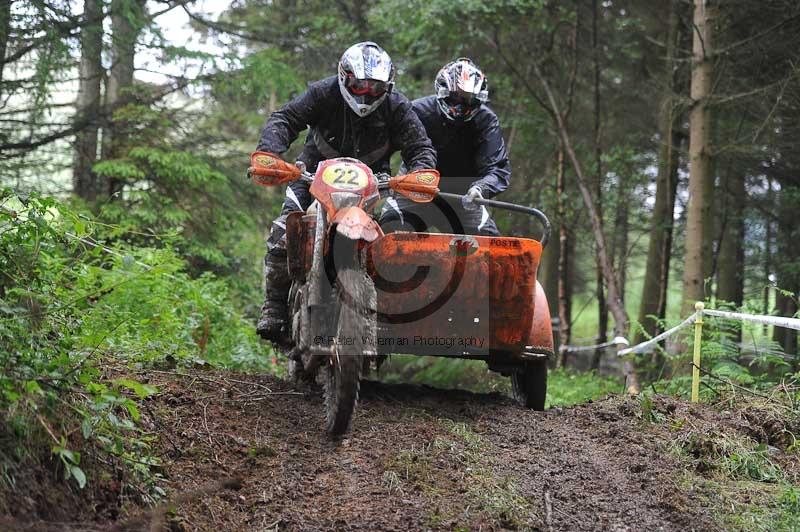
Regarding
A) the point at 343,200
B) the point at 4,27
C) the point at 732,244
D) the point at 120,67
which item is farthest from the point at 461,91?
the point at 732,244

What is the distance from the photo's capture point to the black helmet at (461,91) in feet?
23.8

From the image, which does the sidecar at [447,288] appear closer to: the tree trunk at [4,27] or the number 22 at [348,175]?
the number 22 at [348,175]

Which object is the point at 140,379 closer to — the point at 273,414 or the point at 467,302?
the point at 273,414

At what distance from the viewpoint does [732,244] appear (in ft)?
57.2

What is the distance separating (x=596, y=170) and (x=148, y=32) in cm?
905

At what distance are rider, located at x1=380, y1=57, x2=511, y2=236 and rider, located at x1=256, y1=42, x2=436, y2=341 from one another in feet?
1.92

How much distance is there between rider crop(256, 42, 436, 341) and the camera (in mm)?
6188

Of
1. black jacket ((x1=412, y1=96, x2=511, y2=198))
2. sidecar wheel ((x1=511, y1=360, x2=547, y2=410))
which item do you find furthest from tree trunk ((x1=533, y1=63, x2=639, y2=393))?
black jacket ((x1=412, y1=96, x2=511, y2=198))

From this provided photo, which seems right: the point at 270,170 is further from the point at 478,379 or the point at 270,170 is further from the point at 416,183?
the point at 478,379

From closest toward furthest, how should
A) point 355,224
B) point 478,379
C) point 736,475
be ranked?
point 736,475, point 355,224, point 478,379

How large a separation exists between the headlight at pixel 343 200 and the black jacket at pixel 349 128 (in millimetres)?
1395

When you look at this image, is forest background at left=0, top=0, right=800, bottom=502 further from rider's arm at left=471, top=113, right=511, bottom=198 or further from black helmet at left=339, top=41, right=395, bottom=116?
rider's arm at left=471, top=113, right=511, bottom=198

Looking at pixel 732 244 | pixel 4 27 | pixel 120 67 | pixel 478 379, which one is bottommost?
pixel 478 379

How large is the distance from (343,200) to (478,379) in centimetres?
865
